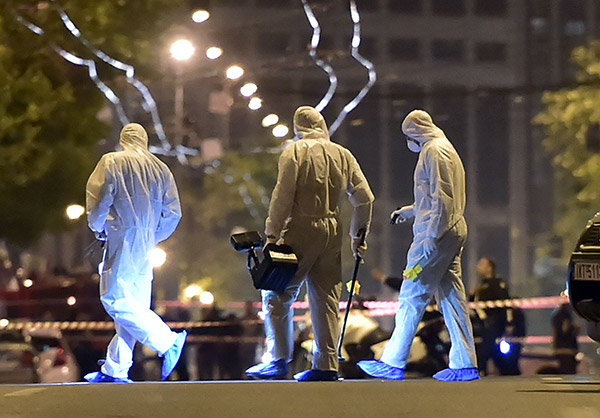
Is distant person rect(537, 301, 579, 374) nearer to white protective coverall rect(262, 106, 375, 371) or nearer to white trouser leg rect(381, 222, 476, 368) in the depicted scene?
white trouser leg rect(381, 222, 476, 368)

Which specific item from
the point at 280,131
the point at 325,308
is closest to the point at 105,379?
the point at 325,308

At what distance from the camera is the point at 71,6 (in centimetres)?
2005

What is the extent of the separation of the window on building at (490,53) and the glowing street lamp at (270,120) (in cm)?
1081

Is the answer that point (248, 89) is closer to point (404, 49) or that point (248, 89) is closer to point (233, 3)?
point (233, 3)

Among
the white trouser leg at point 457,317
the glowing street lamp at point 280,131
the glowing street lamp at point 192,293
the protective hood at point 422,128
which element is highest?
the glowing street lamp at point 280,131

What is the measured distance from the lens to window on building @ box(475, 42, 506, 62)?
4447 cm

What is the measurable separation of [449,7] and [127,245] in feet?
125

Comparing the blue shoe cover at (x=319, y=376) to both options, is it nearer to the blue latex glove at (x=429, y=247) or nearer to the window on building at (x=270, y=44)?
the blue latex glove at (x=429, y=247)

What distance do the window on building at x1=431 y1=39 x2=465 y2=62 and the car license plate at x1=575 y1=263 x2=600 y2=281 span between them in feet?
124

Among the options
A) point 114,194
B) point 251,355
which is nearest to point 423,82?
point 251,355

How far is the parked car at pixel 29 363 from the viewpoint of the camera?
14242mm

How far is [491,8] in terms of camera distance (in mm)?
45781

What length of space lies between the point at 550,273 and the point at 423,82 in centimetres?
1301

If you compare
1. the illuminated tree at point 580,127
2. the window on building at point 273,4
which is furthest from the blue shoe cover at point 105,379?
the window on building at point 273,4
